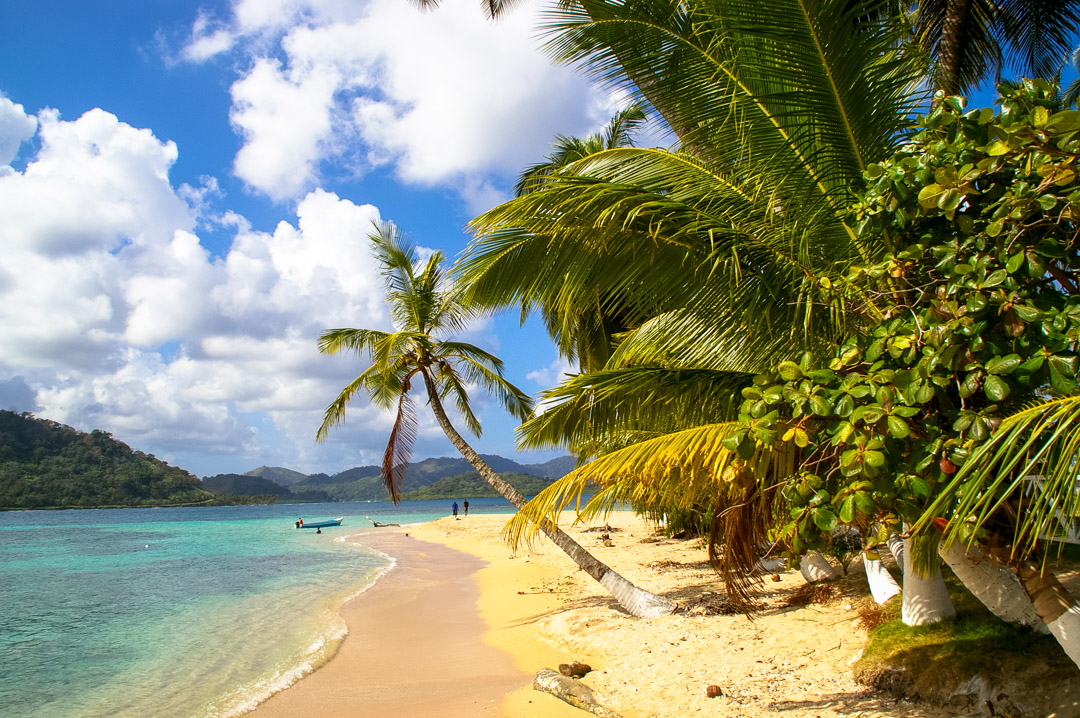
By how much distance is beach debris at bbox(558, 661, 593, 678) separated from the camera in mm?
6340

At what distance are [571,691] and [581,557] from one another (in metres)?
3.72

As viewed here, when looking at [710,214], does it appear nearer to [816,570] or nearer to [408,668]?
[816,570]

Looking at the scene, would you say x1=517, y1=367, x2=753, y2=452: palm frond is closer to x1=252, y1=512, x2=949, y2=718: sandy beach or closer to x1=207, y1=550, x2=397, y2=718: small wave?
x1=252, y1=512, x2=949, y2=718: sandy beach

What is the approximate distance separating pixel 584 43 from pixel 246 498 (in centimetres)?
14148

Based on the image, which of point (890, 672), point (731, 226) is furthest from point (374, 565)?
point (731, 226)

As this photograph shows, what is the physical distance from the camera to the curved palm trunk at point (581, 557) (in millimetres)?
8484

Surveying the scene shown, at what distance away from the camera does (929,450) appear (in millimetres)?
2637

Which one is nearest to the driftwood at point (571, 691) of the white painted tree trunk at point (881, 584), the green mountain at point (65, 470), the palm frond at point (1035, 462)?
the white painted tree trunk at point (881, 584)

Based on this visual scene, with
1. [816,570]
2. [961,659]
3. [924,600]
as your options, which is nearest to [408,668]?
[816,570]

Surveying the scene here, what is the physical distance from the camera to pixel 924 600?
5.45 m

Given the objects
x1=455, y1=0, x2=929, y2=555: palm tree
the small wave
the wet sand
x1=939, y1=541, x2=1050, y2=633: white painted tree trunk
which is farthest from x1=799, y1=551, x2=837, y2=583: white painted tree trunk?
the small wave

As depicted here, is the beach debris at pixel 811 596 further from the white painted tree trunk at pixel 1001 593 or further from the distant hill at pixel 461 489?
the distant hill at pixel 461 489

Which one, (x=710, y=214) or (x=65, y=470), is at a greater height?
(x=710, y=214)

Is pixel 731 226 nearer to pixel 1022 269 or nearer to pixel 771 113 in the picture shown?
pixel 771 113
